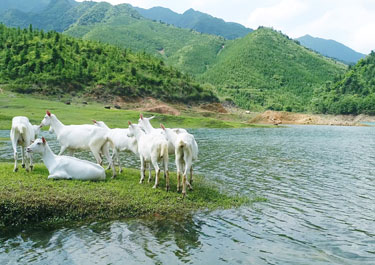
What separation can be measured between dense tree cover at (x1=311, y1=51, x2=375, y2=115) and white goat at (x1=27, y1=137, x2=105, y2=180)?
141 metres

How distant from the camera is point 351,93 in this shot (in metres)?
163

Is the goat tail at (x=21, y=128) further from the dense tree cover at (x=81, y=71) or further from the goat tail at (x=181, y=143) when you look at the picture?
the dense tree cover at (x=81, y=71)

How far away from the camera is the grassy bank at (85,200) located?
34.3 feet

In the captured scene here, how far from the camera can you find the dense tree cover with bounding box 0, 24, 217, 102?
87375 mm

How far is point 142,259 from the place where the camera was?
848cm

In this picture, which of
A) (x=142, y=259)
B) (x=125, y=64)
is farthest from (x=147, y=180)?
(x=125, y=64)

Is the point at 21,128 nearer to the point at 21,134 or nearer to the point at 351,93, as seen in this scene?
the point at 21,134

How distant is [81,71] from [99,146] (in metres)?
86.4

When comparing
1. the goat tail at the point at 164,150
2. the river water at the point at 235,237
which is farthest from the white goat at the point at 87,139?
the river water at the point at 235,237

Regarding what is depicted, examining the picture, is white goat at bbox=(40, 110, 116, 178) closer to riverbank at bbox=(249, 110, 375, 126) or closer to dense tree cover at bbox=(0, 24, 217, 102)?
dense tree cover at bbox=(0, 24, 217, 102)

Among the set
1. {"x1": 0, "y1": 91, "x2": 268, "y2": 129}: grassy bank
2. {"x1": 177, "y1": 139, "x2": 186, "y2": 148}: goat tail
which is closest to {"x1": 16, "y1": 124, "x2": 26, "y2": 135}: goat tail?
{"x1": 177, "y1": 139, "x2": 186, "y2": 148}: goat tail

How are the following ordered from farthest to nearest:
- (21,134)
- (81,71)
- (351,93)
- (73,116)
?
(351,93)
(81,71)
(73,116)
(21,134)

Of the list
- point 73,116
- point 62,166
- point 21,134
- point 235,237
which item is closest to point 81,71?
point 73,116

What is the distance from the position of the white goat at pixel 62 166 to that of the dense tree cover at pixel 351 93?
141056mm
